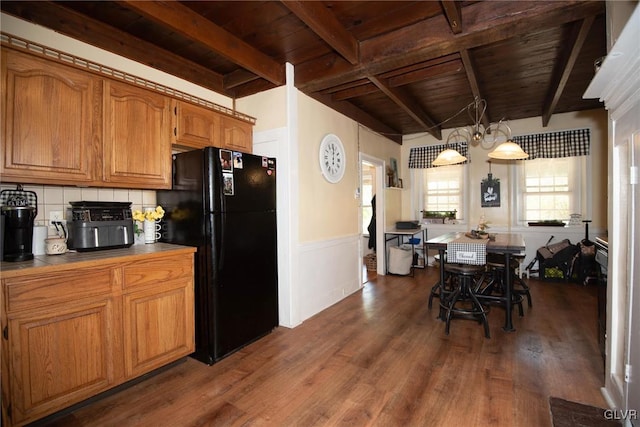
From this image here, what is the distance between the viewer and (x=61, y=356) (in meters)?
1.68

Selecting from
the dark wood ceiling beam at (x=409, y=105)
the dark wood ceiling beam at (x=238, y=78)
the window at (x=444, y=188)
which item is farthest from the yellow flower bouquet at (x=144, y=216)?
the window at (x=444, y=188)

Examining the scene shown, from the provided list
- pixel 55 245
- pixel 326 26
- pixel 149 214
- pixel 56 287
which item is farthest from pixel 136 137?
pixel 326 26

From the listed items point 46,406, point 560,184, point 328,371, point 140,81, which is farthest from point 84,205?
point 560,184

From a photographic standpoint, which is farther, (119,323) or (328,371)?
(328,371)

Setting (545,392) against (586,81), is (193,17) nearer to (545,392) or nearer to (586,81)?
(545,392)

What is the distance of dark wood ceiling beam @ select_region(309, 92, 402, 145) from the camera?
3543 millimetres

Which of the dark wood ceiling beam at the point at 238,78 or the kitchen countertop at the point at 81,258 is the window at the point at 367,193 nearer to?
the dark wood ceiling beam at the point at 238,78

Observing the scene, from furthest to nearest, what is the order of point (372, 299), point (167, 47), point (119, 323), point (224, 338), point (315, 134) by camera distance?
point (372, 299) → point (315, 134) → point (167, 47) → point (224, 338) → point (119, 323)

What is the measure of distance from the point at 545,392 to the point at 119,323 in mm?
2751

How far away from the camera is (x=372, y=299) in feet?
12.7

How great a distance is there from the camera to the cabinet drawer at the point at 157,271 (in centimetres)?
196

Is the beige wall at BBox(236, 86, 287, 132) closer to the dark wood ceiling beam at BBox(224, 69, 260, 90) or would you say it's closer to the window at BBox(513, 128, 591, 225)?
the dark wood ceiling beam at BBox(224, 69, 260, 90)

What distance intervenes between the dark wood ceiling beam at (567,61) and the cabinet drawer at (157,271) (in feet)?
10.8

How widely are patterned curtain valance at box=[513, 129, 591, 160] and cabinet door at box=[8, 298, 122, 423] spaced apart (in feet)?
19.1
